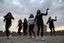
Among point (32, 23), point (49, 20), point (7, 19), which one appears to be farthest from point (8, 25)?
point (49, 20)

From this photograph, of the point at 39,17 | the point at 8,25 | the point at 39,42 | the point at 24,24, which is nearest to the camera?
the point at 39,42

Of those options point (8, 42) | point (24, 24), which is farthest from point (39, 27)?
point (24, 24)

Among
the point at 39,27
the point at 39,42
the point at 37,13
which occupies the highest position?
the point at 37,13

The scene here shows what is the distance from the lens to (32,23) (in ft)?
58.3

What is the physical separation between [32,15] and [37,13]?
182 cm

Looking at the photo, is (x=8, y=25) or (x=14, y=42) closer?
(x=14, y=42)

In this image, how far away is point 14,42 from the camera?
1534 cm

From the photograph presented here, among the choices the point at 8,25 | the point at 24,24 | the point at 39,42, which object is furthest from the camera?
the point at 24,24

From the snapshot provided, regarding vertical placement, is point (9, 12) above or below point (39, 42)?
above

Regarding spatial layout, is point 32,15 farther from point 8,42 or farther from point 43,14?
point 8,42

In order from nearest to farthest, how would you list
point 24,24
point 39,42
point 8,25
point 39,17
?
1. point 39,42
2. point 39,17
3. point 8,25
4. point 24,24

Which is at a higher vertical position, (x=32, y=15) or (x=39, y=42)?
(x=32, y=15)

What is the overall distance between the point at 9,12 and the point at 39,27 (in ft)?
10.2

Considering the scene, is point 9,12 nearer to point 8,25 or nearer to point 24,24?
point 8,25
